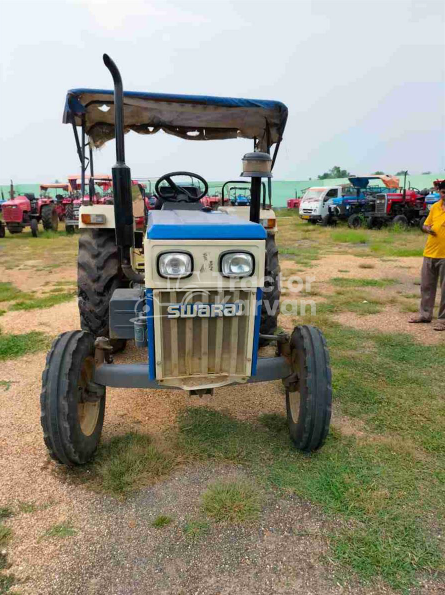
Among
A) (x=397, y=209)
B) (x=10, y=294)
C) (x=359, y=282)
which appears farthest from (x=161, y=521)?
(x=397, y=209)

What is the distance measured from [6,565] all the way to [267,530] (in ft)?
3.95

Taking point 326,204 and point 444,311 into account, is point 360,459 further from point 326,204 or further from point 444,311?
point 326,204

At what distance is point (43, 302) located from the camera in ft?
21.7

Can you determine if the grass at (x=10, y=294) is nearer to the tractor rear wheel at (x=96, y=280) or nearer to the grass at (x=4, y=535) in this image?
the tractor rear wheel at (x=96, y=280)

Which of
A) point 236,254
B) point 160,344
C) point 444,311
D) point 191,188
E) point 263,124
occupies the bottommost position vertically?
point 444,311

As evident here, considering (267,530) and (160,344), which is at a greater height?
(160,344)

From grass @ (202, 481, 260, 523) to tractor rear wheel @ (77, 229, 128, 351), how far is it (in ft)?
6.43

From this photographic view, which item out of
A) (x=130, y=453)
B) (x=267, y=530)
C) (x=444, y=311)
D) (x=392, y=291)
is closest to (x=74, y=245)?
(x=392, y=291)

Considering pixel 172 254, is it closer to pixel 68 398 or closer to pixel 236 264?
pixel 236 264

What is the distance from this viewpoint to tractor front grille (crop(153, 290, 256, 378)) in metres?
2.43

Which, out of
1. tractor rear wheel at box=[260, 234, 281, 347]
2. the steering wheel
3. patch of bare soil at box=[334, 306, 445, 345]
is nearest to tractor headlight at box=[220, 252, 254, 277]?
tractor rear wheel at box=[260, 234, 281, 347]

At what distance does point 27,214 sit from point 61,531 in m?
15.6

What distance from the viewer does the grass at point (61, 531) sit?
226cm

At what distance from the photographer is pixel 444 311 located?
544cm
